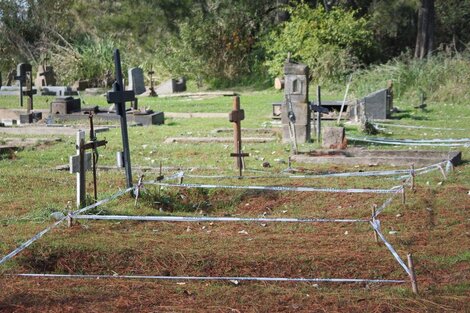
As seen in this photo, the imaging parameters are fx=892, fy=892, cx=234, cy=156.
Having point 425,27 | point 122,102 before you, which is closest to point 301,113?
point 122,102

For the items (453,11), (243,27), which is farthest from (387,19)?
(243,27)

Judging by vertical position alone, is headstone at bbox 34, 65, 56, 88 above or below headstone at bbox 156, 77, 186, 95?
above

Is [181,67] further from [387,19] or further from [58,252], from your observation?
[58,252]

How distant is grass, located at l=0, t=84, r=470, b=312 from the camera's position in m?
7.08

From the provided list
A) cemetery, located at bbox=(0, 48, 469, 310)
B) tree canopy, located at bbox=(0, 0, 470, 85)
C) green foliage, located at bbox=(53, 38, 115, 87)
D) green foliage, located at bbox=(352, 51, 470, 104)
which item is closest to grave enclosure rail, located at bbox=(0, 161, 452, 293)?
cemetery, located at bbox=(0, 48, 469, 310)

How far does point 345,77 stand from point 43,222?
74.0 ft

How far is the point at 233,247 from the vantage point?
29.1 ft

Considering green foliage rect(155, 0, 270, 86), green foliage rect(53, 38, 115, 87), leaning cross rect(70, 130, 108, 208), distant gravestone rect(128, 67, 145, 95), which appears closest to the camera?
leaning cross rect(70, 130, 108, 208)

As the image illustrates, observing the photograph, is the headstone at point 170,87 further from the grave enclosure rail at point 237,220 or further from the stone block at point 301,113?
the grave enclosure rail at point 237,220

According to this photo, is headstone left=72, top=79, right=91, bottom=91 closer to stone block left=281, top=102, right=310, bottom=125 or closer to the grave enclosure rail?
stone block left=281, top=102, right=310, bottom=125

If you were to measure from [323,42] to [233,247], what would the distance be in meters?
25.9

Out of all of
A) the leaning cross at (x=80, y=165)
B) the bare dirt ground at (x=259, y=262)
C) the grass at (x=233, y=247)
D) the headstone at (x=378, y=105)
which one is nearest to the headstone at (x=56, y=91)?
the headstone at (x=378, y=105)

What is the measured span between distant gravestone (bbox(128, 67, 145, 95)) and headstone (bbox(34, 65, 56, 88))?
3.64 meters

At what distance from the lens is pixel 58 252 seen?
28.5ft
